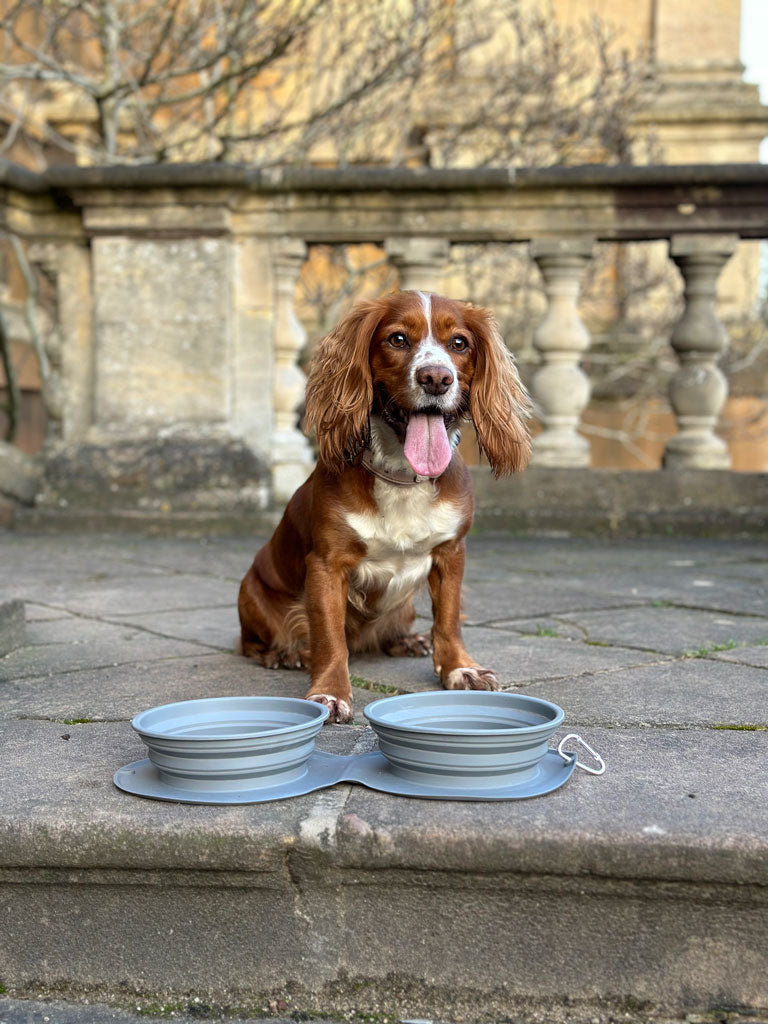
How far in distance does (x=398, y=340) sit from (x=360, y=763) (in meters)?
1.04

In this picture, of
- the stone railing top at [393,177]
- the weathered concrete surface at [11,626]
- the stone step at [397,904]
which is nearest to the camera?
the stone step at [397,904]

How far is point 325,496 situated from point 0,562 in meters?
2.61

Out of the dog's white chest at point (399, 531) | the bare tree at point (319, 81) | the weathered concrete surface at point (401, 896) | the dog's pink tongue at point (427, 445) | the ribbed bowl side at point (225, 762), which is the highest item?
the bare tree at point (319, 81)

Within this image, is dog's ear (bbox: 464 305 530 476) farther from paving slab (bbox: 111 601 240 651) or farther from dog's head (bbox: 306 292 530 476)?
paving slab (bbox: 111 601 240 651)

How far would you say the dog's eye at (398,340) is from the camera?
8.32 ft

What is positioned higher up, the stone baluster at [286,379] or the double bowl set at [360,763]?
the stone baluster at [286,379]

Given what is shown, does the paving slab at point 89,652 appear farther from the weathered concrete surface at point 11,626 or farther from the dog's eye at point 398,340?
the dog's eye at point 398,340

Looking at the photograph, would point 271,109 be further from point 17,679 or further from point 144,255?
point 17,679

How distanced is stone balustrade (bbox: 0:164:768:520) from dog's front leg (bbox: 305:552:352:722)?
3.11 m

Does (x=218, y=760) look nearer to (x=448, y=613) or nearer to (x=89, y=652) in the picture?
(x=448, y=613)

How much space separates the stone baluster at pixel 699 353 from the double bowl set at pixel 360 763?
4.03 m

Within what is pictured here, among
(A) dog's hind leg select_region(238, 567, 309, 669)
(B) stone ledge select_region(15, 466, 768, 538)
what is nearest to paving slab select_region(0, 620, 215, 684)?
(A) dog's hind leg select_region(238, 567, 309, 669)

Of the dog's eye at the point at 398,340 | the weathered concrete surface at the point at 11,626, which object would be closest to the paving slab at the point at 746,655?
the dog's eye at the point at 398,340

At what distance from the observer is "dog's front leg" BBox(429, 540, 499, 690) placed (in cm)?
266
